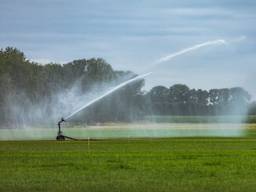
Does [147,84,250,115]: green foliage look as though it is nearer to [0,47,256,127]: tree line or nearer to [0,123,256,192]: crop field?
[0,47,256,127]: tree line

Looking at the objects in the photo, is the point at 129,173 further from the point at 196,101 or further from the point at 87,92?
the point at 196,101

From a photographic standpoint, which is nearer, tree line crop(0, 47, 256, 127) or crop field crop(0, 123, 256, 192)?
crop field crop(0, 123, 256, 192)

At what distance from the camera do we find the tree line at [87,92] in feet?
405

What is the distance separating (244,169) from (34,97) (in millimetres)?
105783

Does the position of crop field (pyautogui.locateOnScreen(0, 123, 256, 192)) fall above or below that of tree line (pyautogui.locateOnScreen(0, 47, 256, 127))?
below

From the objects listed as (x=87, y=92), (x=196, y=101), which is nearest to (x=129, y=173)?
(x=87, y=92)

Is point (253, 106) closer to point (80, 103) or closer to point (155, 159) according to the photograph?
point (80, 103)

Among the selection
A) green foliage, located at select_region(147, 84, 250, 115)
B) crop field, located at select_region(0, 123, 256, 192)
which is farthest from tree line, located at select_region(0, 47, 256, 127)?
crop field, located at select_region(0, 123, 256, 192)

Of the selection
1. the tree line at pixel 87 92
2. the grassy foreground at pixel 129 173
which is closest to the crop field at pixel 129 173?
the grassy foreground at pixel 129 173

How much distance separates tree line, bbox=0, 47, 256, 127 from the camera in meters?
124

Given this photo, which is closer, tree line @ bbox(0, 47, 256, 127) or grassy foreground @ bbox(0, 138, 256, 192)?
grassy foreground @ bbox(0, 138, 256, 192)

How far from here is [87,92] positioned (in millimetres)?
115875

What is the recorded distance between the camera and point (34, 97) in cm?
13600

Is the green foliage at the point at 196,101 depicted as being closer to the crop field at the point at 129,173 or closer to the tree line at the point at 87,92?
the tree line at the point at 87,92
